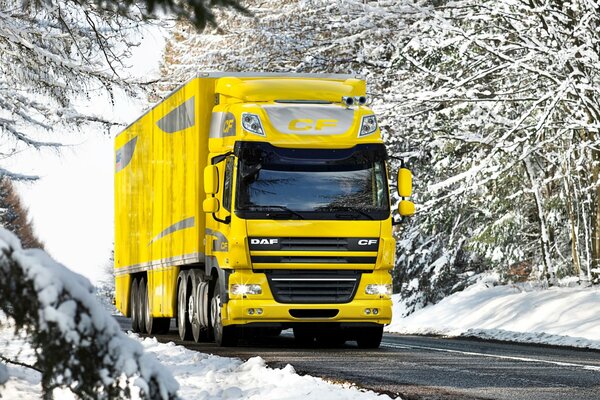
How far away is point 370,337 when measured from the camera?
1820 centimetres

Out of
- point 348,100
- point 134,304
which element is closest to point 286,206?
point 348,100

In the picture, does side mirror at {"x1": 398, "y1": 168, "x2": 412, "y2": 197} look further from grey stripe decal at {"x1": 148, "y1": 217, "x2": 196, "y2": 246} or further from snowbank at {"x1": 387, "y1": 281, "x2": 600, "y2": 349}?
snowbank at {"x1": 387, "y1": 281, "x2": 600, "y2": 349}

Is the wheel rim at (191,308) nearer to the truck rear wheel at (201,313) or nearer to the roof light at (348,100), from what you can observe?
the truck rear wheel at (201,313)

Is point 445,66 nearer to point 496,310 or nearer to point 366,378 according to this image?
point 496,310

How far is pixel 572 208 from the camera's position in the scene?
27.2 m

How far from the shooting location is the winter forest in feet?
60.0

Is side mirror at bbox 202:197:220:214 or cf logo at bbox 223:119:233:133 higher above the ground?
cf logo at bbox 223:119:233:133

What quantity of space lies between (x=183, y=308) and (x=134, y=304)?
16.6ft

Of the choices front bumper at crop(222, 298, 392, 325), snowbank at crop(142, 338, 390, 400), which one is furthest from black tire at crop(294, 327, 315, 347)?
snowbank at crop(142, 338, 390, 400)

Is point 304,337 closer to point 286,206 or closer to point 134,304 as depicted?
point 286,206

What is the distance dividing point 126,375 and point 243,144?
12.4 m

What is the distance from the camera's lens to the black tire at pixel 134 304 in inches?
926

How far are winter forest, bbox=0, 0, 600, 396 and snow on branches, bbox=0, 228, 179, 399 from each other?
29.7 ft

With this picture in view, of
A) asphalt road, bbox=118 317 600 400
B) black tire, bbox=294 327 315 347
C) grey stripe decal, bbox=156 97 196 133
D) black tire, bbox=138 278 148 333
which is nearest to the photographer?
asphalt road, bbox=118 317 600 400
